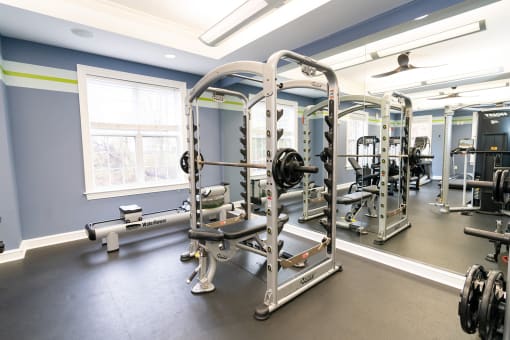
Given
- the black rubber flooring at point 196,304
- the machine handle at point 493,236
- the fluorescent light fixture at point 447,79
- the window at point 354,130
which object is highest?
the fluorescent light fixture at point 447,79

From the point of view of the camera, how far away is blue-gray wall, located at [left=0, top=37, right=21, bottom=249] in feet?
9.34

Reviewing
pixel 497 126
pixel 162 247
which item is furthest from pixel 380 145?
pixel 162 247

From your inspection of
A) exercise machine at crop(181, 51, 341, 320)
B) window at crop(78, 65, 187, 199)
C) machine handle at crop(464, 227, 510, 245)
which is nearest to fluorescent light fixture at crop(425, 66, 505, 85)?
exercise machine at crop(181, 51, 341, 320)

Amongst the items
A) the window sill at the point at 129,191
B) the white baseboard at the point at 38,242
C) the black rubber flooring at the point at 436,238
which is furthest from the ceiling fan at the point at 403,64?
the white baseboard at the point at 38,242

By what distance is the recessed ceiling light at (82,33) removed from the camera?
2.84 meters

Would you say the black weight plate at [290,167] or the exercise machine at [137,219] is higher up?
the black weight plate at [290,167]

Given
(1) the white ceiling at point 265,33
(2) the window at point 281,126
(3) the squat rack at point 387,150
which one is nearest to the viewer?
(1) the white ceiling at point 265,33

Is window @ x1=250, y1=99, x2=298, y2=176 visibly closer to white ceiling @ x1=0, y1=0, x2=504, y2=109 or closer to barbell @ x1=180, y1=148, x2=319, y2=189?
white ceiling @ x1=0, y1=0, x2=504, y2=109

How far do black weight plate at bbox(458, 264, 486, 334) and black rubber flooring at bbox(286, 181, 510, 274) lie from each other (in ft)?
4.31

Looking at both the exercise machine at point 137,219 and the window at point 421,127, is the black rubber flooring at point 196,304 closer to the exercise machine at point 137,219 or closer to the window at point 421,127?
the exercise machine at point 137,219

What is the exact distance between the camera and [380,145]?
3229 millimetres

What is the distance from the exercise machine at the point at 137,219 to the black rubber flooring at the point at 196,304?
0.34 metres

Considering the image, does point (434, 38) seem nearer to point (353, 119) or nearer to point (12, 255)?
point (353, 119)

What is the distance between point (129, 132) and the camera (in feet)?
13.2
